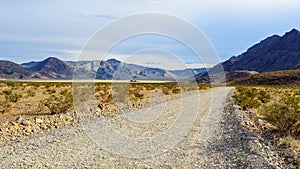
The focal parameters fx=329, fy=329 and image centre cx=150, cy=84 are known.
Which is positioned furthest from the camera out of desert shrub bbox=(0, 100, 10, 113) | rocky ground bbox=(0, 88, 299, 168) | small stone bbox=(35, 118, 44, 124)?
desert shrub bbox=(0, 100, 10, 113)

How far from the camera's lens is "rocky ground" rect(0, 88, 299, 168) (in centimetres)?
804

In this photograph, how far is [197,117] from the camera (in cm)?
1568

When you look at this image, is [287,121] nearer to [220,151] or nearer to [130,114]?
[220,151]

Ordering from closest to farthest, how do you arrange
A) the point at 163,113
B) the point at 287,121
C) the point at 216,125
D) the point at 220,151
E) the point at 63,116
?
the point at 220,151 → the point at 287,121 → the point at 216,125 → the point at 63,116 → the point at 163,113

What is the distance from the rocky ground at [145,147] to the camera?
8039mm

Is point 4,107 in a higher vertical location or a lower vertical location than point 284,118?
lower

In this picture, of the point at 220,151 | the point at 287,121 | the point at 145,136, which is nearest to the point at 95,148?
the point at 145,136

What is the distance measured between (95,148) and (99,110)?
25.6ft

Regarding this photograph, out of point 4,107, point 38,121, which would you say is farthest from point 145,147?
point 4,107

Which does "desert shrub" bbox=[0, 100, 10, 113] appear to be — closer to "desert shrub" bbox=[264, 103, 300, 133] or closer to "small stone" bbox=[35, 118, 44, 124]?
"small stone" bbox=[35, 118, 44, 124]

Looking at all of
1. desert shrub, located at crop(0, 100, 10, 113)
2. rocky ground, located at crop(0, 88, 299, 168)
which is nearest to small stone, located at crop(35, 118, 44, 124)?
rocky ground, located at crop(0, 88, 299, 168)

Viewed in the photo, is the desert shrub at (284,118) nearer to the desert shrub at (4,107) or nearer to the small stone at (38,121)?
the small stone at (38,121)

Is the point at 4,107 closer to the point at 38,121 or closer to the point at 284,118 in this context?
the point at 38,121

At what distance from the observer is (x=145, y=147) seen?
9664 mm
